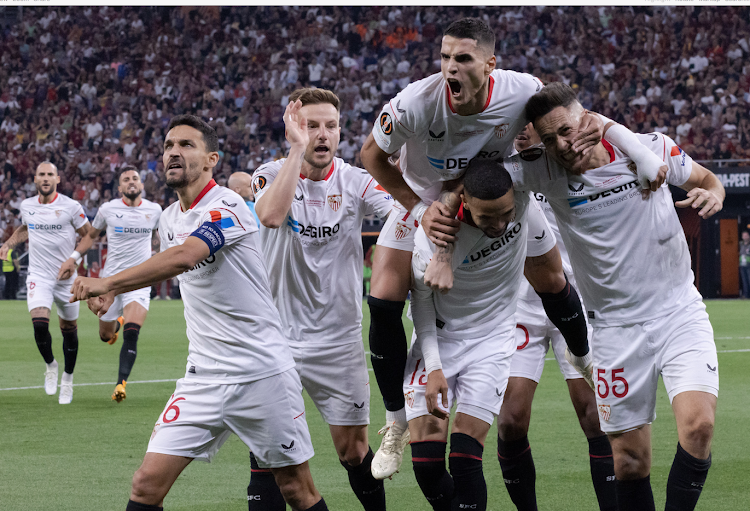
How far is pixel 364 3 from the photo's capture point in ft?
93.9

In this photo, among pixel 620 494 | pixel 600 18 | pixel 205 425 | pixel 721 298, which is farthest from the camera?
pixel 600 18

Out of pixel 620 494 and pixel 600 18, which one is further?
pixel 600 18

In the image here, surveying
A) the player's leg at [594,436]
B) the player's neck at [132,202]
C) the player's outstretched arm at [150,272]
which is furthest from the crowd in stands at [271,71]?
the player's outstretched arm at [150,272]

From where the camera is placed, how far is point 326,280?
4.69 m

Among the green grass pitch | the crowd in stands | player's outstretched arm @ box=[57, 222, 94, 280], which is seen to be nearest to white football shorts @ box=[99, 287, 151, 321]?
player's outstretched arm @ box=[57, 222, 94, 280]

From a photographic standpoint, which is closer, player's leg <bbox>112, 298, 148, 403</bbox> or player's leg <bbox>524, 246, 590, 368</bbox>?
player's leg <bbox>524, 246, 590, 368</bbox>

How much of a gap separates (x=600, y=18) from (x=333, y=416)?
25705mm

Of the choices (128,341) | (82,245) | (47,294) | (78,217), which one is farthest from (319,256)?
(78,217)

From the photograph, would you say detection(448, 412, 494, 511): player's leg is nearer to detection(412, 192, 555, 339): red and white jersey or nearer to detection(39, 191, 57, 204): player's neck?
detection(412, 192, 555, 339): red and white jersey

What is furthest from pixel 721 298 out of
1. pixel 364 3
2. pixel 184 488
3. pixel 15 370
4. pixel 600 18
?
pixel 184 488

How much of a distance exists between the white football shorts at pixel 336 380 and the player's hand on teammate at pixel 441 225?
3.50 ft

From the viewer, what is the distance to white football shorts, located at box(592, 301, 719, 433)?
13.1ft

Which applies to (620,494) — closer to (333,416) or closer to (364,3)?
(333,416)

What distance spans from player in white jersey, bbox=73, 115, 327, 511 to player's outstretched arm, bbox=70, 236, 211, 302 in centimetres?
3
